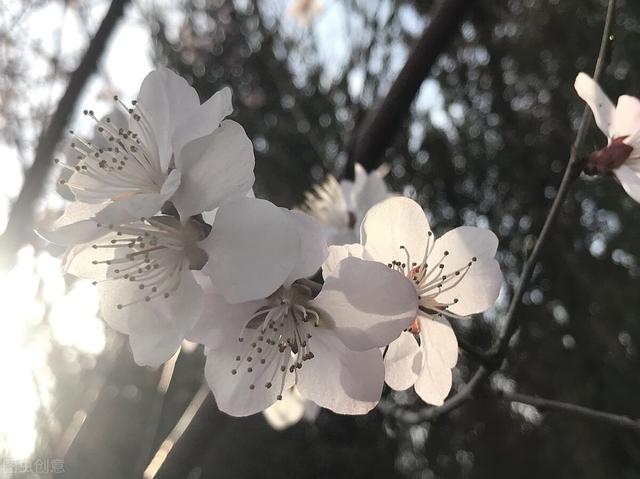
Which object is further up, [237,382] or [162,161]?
[162,161]

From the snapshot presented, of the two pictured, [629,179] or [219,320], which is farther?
[629,179]

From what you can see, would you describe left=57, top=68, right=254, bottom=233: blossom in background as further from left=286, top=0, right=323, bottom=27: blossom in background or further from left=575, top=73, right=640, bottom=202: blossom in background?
left=286, top=0, right=323, bottom=27: blossom in background

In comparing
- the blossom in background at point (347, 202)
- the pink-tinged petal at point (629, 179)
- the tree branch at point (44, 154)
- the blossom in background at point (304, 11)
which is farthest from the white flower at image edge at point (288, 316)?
the blossom in background at point (304, 11)

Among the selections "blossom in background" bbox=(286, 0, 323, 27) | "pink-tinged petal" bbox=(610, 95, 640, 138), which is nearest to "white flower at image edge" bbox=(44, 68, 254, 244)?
"pink-tinged petal" bbox=(610, 95, 640, 138)

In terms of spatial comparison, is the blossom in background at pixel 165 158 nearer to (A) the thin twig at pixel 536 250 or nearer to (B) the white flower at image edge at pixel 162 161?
(B) the white flower at image edge at pixel 162 161

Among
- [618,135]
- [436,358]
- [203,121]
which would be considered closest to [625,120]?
[618,135]

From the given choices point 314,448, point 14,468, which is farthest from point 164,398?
point 314,448

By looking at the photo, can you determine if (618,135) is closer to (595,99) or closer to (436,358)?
(595,99)
